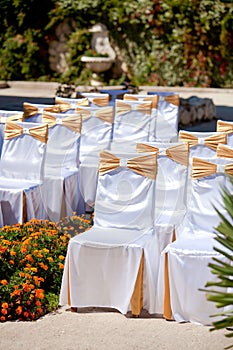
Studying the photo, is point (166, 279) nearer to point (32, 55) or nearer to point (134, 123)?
point (134, 123)

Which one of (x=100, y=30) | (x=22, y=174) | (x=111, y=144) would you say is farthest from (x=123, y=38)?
(x=22, y=174)

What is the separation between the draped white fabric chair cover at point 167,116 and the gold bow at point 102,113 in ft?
4.22

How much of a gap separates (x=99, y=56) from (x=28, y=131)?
1328 centimetres

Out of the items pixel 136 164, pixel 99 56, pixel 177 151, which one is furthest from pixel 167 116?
pixel 99 56

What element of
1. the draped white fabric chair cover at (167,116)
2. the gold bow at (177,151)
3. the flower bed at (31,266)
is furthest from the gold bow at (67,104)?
the gold bow at (177,151)

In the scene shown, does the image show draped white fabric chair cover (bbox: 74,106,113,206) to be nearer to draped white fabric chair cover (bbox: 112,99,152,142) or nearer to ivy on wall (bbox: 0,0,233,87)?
draped white fabric chair cover (bbox: 112,99,152,142)

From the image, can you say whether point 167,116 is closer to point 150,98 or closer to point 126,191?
point 150,98

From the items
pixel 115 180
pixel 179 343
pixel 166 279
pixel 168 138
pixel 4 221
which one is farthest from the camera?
pixel 168 138

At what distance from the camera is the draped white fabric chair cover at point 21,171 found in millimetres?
6363

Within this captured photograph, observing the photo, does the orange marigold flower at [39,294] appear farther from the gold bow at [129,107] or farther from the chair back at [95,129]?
the gold bow at [129,107]

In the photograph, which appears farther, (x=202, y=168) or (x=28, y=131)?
(x=28, y=131)

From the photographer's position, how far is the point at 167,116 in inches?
363

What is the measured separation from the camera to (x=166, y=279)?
4.77 m

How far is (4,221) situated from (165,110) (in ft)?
11.1
